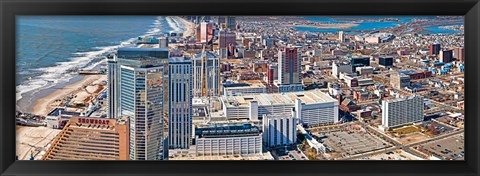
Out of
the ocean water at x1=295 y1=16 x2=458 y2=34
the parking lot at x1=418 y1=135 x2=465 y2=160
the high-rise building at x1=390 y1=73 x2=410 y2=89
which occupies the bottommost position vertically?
the parking lot at x1=418 y1=135 x2=465 y2=160

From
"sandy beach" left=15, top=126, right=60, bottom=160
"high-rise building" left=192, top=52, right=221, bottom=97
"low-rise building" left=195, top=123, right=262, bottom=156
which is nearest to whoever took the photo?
"sandy beach" left=15, top=126, right=60, bottom=160

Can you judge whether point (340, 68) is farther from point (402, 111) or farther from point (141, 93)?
point (141, 93)

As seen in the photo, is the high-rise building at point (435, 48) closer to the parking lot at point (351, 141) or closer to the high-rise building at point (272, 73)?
the parking lot at point (351, 141)

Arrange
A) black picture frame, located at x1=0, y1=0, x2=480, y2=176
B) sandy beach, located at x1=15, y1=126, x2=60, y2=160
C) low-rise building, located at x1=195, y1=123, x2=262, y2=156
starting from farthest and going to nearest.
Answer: low-rise building, located at x1=195, y1=123, x2=262, y2=156, sandy beach, located at x1=15, y1=126, x2=60, y2=160, black picture frame, located at x1=0, y1=0, x2=480, y2=176

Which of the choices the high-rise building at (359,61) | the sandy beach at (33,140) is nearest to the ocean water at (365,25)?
the high-rise building at (359,61)

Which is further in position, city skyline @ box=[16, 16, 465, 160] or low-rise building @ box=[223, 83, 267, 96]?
low-rise building @ box=[223, 83, 267, 96]

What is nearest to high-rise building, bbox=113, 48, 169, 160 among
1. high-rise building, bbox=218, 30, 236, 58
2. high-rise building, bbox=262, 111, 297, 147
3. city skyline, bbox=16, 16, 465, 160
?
city skyline, bbox=16, 16, 465, 160

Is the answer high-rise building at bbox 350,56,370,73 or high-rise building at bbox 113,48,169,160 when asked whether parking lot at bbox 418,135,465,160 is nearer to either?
high-rise building at bbox 350,56,370,73
